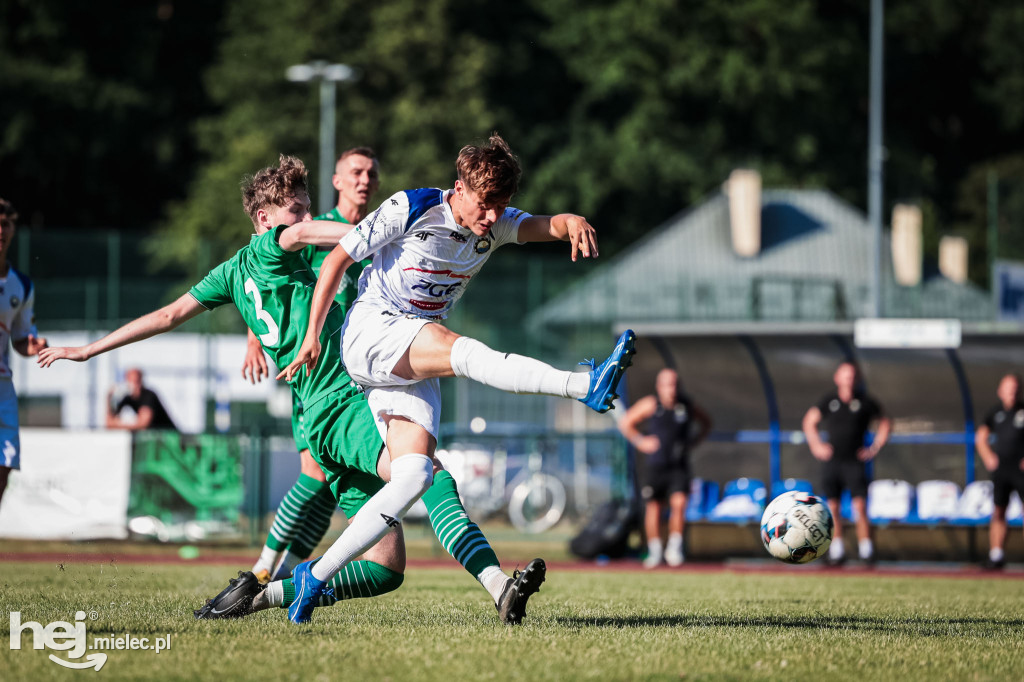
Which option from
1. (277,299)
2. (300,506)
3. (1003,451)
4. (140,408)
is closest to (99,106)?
(140,408)

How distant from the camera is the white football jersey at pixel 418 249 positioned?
5863 mm

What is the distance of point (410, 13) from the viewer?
44.7 meters

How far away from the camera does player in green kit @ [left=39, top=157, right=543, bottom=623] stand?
602cm

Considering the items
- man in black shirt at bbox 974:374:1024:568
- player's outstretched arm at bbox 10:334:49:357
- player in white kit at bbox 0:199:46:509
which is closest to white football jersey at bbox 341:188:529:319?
player in white kit at bbox 0:199:46:509

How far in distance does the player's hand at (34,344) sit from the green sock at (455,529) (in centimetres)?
270

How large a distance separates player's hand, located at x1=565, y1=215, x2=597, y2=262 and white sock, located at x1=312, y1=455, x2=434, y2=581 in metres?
1.15

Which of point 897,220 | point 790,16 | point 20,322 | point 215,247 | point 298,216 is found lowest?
point 20,322

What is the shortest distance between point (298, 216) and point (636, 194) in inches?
1626

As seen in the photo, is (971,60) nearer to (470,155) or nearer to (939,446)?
(939,446)

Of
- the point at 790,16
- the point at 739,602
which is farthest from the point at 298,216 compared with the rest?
the point at 790,16

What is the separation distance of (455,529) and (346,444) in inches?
26.0

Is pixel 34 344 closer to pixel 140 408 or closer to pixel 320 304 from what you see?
pixel 320 304

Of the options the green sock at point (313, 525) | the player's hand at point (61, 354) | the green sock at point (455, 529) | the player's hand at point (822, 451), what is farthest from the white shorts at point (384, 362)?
the player's hand at point (822, 451)

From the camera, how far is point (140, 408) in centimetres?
1620
